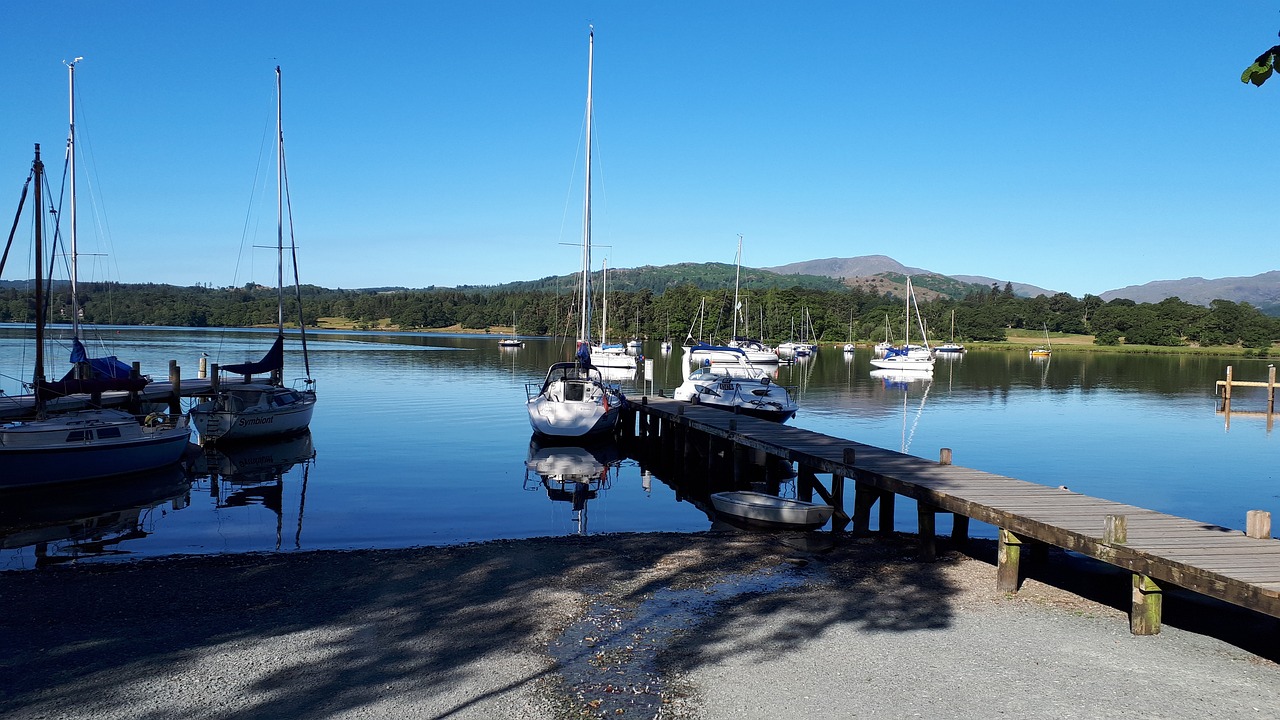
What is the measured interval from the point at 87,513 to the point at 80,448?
2888 mm

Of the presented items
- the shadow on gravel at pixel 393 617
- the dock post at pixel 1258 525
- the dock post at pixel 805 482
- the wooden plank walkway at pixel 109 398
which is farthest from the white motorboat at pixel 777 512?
the wooden plank walkway at pixel 109 398

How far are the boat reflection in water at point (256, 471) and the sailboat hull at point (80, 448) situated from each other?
141 centimetres

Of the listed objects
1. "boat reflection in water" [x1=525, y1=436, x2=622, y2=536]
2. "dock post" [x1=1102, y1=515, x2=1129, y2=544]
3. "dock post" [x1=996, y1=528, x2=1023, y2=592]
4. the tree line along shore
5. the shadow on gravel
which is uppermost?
the tree line along shore

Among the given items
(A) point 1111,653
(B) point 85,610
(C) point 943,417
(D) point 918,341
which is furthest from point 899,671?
(D) point 918,341

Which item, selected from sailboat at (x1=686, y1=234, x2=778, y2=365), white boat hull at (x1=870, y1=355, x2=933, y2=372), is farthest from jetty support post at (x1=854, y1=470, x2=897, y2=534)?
white boat hull at (x1=870, y1=355, x2=933, y2=372)

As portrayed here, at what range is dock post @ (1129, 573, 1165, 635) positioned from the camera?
10.1m

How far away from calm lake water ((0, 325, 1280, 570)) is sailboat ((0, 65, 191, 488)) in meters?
0.51

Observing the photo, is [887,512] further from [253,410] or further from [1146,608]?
[253,410]

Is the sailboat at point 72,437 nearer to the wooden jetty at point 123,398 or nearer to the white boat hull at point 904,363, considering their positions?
the wooden jetty at point 123,398

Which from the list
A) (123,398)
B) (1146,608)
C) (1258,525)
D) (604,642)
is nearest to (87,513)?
(123,398)

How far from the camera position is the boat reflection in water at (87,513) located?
51.7 ft

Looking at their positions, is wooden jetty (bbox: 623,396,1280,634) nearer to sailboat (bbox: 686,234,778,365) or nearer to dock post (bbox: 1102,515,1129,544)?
dock post (bbox: 1102,515,1129,544)

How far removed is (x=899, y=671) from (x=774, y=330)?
434 ft

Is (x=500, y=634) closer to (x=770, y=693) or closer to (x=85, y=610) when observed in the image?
(x=770, y=693)
